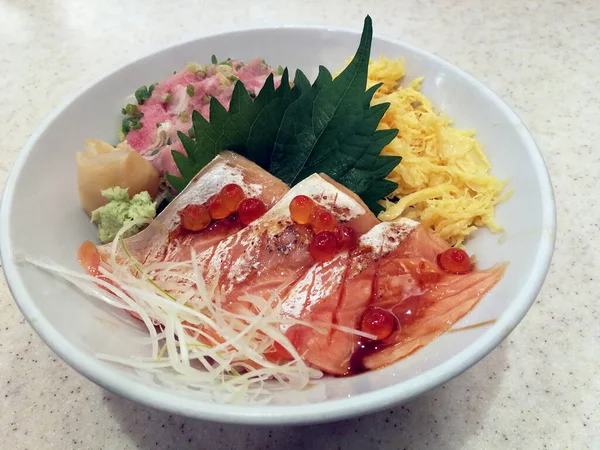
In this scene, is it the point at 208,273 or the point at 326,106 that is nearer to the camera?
the point at 208,273

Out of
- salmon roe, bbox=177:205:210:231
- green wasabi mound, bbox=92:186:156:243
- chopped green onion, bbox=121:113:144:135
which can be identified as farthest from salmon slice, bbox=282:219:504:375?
chopped green onion, bbox=121:113:144:135

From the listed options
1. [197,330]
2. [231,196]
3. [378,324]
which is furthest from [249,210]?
[378,324]

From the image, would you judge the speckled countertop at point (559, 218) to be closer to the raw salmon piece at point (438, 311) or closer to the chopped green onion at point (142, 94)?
the raw salmon piece at point (438, 311)

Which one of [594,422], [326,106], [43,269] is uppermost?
[326,106]

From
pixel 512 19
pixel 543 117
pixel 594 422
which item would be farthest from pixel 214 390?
pixel 512 19

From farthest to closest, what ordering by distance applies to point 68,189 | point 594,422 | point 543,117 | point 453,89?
point 543,117, point 453,89, point 68,189, point 594,422

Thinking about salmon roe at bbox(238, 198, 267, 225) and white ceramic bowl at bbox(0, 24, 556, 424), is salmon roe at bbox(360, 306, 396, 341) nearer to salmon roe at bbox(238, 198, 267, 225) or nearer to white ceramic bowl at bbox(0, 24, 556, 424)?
white ceramic bowl at bbox(0, 24, 556, 424)

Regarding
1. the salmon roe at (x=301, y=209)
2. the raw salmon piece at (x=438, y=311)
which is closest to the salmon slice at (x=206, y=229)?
the salmon roe at (x=301, y=209)

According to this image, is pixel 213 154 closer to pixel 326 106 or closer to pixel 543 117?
pixel 326 106
